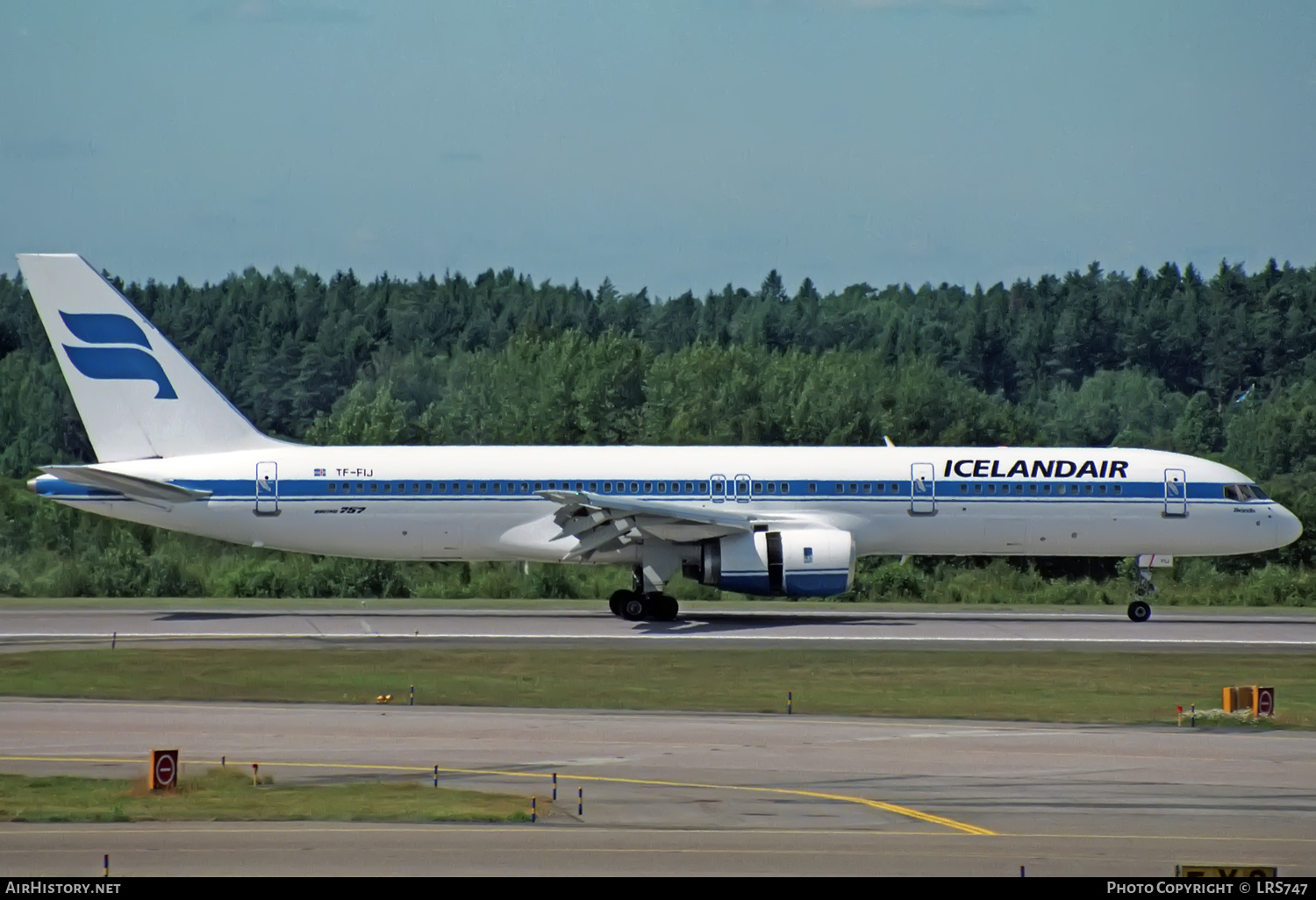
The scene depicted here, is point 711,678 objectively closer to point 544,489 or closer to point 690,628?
point 690,628

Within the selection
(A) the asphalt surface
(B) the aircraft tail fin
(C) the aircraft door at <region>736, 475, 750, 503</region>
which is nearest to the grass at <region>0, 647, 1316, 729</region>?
(A) the asphalt surface

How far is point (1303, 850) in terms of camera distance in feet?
56.1

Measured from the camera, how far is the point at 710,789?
20.6 m

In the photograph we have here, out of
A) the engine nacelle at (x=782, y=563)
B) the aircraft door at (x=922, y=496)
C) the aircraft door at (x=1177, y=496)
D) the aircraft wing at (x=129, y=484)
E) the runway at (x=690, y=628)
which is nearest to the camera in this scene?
the runway at (x=690, y=628)

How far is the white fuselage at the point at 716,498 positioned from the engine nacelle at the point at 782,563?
1.46 m

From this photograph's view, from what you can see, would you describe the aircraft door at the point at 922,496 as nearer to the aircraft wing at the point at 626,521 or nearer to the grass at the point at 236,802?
the aircraft wing at the point at 626,521

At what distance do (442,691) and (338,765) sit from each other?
7.85 m

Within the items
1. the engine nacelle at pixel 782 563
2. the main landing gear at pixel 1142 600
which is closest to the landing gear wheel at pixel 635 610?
the engine nacelle at pixel 782 563

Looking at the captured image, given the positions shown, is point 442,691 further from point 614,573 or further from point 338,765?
point 614,573

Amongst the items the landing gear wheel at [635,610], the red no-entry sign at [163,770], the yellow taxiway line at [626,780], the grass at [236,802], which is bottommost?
the grass at [236,802]

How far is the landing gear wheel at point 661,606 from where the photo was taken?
1677 inches

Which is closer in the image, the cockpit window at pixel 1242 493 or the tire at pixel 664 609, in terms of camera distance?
the tire at pixel 664 609

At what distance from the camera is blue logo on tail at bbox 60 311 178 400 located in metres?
44.3
